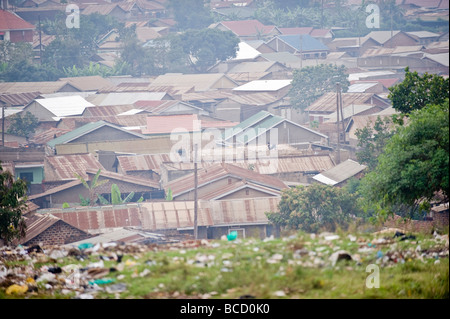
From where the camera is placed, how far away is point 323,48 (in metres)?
57.2

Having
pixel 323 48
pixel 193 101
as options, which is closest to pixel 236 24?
pixel 323 48

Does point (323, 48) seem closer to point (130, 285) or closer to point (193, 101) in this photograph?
point (193, 101)

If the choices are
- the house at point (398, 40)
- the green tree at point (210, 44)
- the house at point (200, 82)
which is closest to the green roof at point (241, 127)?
the house at point (200, 82)

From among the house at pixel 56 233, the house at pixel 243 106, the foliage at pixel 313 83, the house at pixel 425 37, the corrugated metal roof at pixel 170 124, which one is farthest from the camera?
the house at pixel 425 37

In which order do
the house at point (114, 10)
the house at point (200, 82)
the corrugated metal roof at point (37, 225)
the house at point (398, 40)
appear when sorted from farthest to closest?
the house at point (114, 10)
the house at point (398, 40)
the house at point (200, 82)
the corrugated metal roof at point (37, 225)

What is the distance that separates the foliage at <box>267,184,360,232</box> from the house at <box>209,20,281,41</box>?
48704 mm

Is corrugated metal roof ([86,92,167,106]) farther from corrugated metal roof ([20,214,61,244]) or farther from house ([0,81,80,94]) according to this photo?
corrugated metal roof ([20,214,61,244])

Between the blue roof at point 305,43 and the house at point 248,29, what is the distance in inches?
192

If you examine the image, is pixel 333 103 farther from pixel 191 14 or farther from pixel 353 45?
pixel 191 14

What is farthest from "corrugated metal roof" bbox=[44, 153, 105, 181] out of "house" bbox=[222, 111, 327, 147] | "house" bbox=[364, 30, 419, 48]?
"house" bbox=[364, 30, 419, 48]

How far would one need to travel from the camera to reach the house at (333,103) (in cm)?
3591

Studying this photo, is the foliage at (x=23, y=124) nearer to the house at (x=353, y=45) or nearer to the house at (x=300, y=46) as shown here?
the house at (x=300, y=46)

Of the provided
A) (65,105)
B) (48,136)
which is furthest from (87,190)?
(65,105)
